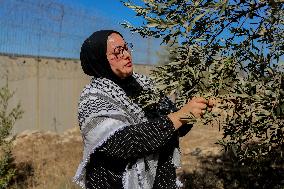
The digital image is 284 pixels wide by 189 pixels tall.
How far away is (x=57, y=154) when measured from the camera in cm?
1138

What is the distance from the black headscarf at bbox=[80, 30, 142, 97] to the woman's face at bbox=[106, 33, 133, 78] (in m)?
0.03

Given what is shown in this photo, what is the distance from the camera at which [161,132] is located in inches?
115

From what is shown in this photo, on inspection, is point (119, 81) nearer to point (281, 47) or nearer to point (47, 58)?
point (281, 47)

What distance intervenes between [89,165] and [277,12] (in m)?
1.66

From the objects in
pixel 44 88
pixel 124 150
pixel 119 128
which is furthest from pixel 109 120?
pixel 44 88

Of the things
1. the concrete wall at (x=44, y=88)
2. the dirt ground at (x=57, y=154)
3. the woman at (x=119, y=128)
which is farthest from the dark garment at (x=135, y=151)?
the concrete wall at (x=44, y=88)

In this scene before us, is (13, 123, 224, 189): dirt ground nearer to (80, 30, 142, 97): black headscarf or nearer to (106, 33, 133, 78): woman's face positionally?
(80, 30, 142, 97): black headscarf

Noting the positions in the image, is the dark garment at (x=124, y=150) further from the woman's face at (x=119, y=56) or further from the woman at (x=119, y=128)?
the woman's face at (x=119, y=56)

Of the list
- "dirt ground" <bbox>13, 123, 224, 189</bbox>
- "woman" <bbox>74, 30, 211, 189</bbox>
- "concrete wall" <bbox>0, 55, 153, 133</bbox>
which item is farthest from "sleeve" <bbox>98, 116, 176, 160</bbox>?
"concrete wall" <bbox>0, 55, 153, 133</bbox>

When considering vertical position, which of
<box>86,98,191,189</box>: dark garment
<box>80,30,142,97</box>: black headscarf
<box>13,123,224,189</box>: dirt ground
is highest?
<box>80,30,142,97</box>: black headscarf

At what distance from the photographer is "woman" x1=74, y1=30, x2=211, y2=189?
9.55 ft

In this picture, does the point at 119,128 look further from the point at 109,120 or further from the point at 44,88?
the point at 44,88

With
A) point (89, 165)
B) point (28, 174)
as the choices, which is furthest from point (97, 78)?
point (28, 174)

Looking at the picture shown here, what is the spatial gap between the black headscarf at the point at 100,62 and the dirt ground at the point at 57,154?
4.49 m
